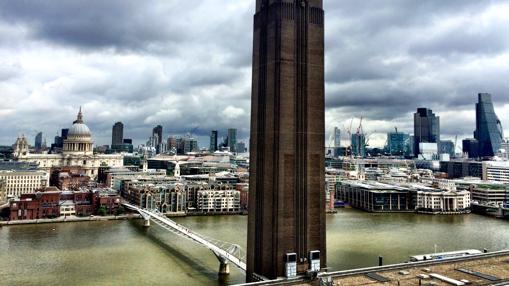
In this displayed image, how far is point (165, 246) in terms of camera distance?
3984cm

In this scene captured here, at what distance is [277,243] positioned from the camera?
21.7 metres

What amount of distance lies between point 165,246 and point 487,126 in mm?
187098

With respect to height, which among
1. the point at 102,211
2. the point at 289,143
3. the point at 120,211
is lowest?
the point at 120,211

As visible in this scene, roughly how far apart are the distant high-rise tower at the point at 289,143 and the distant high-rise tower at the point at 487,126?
187810 mm

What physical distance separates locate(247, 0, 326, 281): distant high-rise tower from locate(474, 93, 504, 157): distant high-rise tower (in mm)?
187810

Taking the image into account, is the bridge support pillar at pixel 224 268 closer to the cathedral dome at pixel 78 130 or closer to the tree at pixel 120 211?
the tree at pixel 120 211

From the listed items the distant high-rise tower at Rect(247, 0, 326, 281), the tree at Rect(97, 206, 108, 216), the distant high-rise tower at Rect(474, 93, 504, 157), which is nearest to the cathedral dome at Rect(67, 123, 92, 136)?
the tree at Rect(97, 206, 108, 216)

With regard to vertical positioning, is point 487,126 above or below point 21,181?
above

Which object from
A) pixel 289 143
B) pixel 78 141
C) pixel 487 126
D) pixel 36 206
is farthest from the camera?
pixel 487 126

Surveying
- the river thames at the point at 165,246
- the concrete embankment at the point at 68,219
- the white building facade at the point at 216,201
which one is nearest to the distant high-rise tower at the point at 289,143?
the river thames at the point at 165,246

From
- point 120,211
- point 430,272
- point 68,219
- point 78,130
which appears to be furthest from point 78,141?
point 430,272

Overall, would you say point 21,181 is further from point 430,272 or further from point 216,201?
point 430,272

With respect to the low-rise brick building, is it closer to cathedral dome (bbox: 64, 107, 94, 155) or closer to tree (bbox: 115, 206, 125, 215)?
tree (bbox: 115, 206, 125, 215)

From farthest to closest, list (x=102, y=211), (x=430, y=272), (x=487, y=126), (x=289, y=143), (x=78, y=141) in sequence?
(x=487, y=126), (x=78, y=141), (x=102, y=211), (x=289, y=143), (x=430, y=272)
